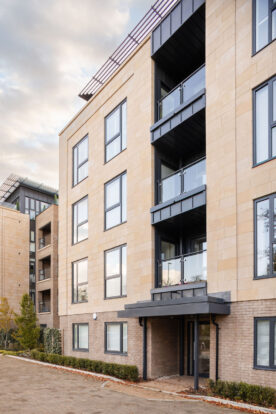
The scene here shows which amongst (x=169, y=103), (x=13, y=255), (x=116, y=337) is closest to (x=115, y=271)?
(x=116, y=337)

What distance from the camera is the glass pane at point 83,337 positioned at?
18972mm

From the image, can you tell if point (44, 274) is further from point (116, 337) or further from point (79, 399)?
point (79, 399)

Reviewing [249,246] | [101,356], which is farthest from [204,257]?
[101,356]

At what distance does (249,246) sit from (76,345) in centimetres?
1214

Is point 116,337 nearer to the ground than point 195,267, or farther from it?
nearer to the ground

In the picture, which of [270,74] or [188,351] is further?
[188,351]

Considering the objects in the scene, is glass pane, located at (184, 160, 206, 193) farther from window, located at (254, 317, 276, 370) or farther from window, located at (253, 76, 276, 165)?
window, located at (254, 317, 276, 370)

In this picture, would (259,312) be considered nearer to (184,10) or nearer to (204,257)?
(204,257)

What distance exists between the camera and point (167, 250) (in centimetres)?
1603

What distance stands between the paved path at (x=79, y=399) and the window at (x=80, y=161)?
1020cm

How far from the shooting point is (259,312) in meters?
10.5

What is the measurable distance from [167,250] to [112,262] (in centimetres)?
301

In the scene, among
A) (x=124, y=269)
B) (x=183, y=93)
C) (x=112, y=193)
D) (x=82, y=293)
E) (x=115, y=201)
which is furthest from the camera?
(x=82, y=293)

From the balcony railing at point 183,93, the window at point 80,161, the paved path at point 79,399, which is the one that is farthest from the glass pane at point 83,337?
the balcony railing at point 183,93
